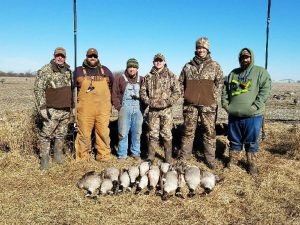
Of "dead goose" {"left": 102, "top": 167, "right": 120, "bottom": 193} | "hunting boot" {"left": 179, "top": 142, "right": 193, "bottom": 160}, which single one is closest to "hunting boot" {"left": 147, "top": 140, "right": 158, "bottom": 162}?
"hunting boot" {"left": 179, "top": 142, "right": 193, "bottom": 160}

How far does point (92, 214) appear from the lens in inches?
220

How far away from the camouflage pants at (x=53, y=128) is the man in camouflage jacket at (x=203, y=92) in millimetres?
2648

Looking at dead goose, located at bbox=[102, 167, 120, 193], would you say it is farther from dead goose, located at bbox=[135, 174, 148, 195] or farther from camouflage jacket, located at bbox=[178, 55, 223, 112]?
camouflage jacket, located at bbox=[178, 55, 223, 112]

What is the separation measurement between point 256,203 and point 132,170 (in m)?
2.34

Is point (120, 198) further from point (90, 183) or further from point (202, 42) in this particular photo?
point (202, 42)

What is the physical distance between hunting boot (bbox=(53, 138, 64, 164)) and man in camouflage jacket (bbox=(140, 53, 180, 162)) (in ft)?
6.52

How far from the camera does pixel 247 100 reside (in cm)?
714

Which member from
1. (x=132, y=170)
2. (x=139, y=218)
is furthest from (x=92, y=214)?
(x=132, y=170)

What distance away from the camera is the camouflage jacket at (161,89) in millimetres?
7732

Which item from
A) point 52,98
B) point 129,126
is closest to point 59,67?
point 52,98

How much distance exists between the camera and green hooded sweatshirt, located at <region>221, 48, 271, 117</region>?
23.3 ft

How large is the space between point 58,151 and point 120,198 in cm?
232

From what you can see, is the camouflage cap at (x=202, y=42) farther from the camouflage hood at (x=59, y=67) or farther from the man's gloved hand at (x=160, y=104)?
the camouflage hood at (x=59, y=67)

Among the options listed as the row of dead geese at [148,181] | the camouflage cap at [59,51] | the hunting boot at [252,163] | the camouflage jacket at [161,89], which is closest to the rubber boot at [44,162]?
the row of dead geese at [148,181]
